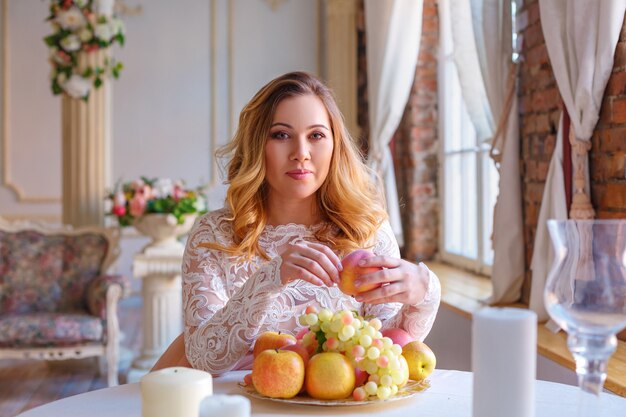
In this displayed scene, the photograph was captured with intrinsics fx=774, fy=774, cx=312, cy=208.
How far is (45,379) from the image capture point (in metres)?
4.29

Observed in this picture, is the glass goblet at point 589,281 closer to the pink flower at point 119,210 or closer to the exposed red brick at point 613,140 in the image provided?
the exposed red brick at point 613,140

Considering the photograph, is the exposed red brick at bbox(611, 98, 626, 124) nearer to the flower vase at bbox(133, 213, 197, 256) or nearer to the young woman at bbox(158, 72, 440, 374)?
the young woman at bbox(158, 72, 440, 374)

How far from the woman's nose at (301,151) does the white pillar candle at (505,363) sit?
0.84 meters

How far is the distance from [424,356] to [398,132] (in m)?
3.54

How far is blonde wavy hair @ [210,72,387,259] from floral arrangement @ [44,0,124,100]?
2.98 meters

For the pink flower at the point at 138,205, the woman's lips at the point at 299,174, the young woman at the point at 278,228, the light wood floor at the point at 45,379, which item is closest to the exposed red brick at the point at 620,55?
the young woman at the point at 278,228

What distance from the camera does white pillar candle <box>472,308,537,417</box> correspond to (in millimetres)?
863

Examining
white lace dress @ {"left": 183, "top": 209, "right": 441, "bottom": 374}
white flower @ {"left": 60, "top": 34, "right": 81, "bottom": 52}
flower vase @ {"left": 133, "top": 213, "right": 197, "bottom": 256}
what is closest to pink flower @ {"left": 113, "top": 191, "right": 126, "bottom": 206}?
flower vase @ {"left": 133, "top": 213, "right": 197, "bottom": 256}

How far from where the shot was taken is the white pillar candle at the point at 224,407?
75 cm

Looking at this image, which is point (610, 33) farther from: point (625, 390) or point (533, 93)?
point (625, 390)

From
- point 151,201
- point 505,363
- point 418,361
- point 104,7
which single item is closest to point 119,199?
point 151,201

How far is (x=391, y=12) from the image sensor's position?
4094 millimetres

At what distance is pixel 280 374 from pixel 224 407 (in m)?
0.42

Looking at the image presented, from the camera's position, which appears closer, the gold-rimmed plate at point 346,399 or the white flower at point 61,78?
the gold-rimmed plate at point 346,399
